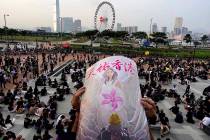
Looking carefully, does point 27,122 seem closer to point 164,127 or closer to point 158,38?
point 164,127

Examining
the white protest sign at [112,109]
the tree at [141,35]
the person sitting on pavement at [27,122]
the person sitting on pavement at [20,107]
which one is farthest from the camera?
the tree at [141,35]

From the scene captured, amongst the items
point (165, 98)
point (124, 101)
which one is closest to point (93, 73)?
point (124, 101)

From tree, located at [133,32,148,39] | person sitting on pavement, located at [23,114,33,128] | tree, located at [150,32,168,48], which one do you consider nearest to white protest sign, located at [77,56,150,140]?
person sitting on pavement, located at [23,114,33,128]

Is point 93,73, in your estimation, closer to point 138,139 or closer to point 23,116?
point 138,139

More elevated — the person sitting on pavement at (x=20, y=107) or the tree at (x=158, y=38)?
the tree at (x=158, y=38)

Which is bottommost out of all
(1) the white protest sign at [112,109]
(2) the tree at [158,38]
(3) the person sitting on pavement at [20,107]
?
(3) the person sitting on pavement at [20,107]

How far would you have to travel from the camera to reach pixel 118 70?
298 inches

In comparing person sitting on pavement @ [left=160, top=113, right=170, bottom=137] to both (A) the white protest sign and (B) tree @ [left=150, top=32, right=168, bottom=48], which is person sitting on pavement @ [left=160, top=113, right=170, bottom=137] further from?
(B) tree @ [left=150, top=32, right=168, bottom=48]

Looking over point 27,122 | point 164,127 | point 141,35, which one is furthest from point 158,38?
point 27,122

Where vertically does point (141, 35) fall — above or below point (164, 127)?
above

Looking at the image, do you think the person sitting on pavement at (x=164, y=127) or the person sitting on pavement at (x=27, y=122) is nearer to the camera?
the person sitting on pavement at (x=164, y=127)

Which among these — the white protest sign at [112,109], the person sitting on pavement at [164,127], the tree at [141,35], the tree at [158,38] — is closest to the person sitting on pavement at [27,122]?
the person sitting on pavement at [164,127]

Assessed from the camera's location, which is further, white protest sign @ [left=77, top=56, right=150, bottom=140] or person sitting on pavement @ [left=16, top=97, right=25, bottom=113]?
person sitting on pavement @ [left=16, top=97, right=25, bottom=113]

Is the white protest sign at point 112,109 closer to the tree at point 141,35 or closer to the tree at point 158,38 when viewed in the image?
the tree at point 158,38
